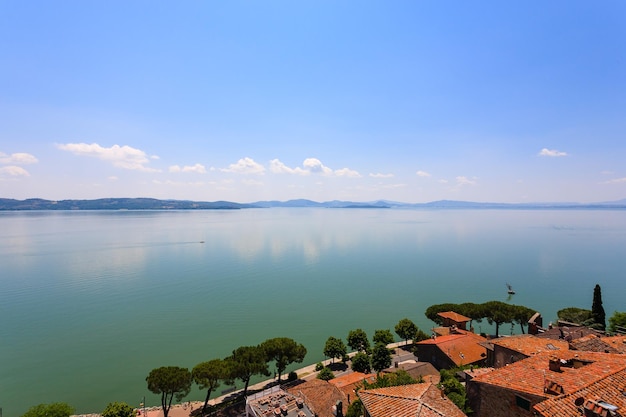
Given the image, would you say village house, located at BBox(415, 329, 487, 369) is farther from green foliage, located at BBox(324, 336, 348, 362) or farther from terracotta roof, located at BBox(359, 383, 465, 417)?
terracotta roof, located at BBox(359, 383, 465, 417)

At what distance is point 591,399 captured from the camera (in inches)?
407

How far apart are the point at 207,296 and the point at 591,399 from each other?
62.7 metres

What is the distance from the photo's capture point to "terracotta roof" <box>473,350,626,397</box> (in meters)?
12.2

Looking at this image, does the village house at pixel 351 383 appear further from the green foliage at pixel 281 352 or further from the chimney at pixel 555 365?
the chimney at pixel 555 365

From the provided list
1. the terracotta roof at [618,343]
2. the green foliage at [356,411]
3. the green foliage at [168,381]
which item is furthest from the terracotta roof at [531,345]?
the green foliage at [168,381]

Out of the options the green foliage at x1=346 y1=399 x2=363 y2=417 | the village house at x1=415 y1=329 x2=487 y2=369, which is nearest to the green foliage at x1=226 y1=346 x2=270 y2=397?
the green foliage at x1=346 y1=399 x2=363 y2=417

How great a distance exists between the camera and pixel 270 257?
10406cm

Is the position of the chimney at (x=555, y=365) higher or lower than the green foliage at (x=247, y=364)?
higher

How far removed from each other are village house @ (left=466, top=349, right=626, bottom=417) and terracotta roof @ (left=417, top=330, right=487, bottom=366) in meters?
16.2

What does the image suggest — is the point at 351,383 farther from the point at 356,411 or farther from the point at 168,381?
the point at 168,381

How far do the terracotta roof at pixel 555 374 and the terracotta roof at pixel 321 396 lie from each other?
11192mm

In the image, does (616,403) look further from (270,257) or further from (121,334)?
(270,257)

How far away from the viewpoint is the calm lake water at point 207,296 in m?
37.9

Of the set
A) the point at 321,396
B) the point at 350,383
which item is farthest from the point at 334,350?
the point at 321,396
